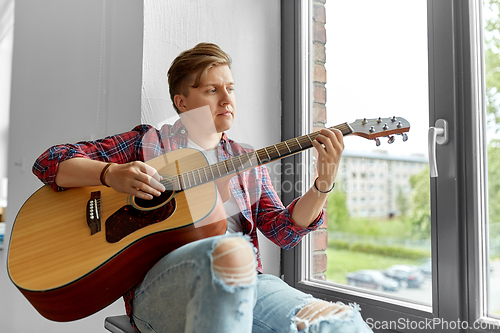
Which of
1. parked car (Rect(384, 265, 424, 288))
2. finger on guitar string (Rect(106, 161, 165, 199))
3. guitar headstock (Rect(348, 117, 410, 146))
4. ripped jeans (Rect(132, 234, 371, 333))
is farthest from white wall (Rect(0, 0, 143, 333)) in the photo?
parked car (Rect(384, 265, 424, 288))

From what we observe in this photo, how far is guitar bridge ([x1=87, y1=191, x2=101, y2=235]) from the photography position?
95 cm

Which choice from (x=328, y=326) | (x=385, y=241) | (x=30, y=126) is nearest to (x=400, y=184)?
(x=385, y=241)

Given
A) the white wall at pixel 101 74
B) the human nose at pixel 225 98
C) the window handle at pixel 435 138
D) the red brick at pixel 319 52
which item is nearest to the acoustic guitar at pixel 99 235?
the human nose at pixel 225 98

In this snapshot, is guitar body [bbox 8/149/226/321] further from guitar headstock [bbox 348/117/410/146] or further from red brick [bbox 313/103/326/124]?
red brick [bbox 313/103/326/124]

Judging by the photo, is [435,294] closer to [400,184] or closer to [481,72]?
[400,184]

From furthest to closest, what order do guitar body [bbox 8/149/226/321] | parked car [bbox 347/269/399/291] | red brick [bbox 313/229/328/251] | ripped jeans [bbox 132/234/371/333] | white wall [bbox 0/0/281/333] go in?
1. red brick [bbox 313/229/328/251]
2. white wall [bbox 0/0/281/333]
3. parked car [bbox 347/269/399/291]
4. guitar body [bbox 8/149/226/321]
5. ripped jeans [bbox 132/234/371/333]

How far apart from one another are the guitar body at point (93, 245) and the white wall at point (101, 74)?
1.65 feet

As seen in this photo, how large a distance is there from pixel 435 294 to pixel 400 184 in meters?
0.34

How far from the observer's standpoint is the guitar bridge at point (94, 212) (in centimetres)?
95

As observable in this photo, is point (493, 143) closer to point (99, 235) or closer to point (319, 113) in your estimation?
point (319, 113)

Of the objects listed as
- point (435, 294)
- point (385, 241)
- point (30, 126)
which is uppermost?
point (30, 126)

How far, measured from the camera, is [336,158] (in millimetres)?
1038

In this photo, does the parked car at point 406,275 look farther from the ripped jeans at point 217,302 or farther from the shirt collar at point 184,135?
the shirt collar at point 184,135

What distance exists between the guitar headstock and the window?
0.16 m
